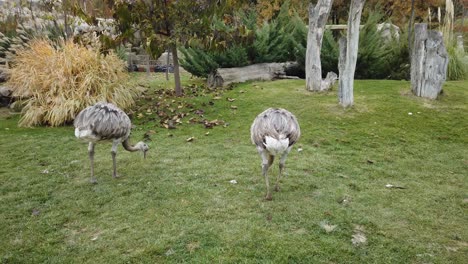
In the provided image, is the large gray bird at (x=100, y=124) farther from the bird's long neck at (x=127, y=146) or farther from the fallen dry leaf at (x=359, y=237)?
the fallen dry leaf at (x=359, y=237)

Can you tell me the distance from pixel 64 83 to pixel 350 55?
5.32 m

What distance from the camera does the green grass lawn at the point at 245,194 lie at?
3.24m

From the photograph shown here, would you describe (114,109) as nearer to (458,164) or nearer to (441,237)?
(441,237)

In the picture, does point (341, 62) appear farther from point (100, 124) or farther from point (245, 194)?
point (100, 124)

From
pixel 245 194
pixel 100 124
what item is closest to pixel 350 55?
pixel 245 194

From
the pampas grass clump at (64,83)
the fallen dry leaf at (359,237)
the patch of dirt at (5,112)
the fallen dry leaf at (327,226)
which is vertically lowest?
the fallen dry leaf at (359,237)

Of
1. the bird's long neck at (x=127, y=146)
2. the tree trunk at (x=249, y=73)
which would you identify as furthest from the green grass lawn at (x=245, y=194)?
the tree trunk at (x=249, y=73)

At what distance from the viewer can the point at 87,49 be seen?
830 cm

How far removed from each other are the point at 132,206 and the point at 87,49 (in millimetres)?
5363

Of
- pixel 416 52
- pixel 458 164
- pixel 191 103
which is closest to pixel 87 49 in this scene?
pixel 191 103

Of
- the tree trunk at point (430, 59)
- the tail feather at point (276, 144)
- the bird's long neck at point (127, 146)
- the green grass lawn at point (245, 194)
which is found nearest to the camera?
the green grass lawn at point (245, 194)

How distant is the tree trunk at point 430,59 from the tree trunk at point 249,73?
360 centimetres

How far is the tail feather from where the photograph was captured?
363 centimetres

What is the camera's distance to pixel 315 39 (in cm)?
800
